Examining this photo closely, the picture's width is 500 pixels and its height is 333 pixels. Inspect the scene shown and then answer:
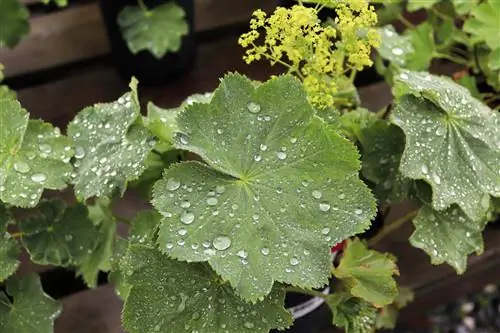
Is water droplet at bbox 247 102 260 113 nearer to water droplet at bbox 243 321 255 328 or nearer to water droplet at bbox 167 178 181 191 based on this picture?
water droplet at bbox 167 178 181 191

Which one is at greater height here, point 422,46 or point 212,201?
point 212,201

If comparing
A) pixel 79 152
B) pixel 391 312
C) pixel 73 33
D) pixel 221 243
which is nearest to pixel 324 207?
pixel 221 243

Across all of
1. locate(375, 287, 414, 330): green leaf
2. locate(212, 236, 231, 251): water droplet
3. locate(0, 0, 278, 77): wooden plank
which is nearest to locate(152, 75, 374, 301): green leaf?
locate(212, 236, 231, 251): water droplet

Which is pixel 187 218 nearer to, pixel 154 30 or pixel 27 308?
pixel 27 308

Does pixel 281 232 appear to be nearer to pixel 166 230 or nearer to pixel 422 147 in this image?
pixel 166 230

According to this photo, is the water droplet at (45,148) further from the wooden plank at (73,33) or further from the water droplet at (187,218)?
the wooden plank at (73,33)

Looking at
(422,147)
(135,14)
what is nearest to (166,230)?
(422,147)

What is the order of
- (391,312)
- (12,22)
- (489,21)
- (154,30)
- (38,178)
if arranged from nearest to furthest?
(38,178) < (489,21) < (391,312) < (12,22) < (154,30)
